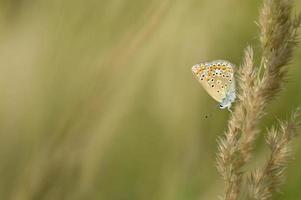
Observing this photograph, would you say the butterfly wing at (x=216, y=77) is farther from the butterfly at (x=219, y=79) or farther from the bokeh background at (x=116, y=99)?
the bokeh background at (x=116, y=99)

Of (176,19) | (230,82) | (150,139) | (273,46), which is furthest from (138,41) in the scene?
(273,46)

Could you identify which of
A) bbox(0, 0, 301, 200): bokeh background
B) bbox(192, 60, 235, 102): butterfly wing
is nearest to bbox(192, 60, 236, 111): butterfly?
bbox(192, 60, 235, 102): butterfly wing

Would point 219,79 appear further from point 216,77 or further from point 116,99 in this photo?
point 116,99

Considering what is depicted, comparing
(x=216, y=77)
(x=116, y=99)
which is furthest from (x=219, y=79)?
(x=116, y=99)

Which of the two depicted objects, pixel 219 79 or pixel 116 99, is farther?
pixel 116 99

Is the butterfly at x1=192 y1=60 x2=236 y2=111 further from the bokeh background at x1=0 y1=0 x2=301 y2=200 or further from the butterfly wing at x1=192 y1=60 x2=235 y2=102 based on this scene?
the bokeh background at x1=0 y1=0 x2=301 y2=200

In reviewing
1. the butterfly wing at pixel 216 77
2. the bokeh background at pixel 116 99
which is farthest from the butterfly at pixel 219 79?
the bokeh background at pixel 116 99

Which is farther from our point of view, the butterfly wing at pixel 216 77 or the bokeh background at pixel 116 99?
the bokeh background at pixel 116 99
